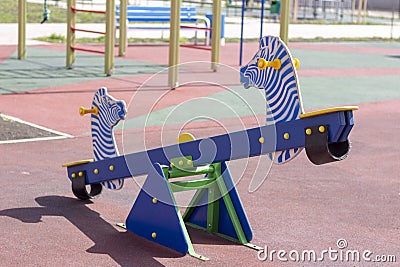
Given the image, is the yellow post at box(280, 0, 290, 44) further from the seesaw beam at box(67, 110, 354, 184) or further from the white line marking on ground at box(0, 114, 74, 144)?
the seesaw beam at box(67, 110, 354, 184)

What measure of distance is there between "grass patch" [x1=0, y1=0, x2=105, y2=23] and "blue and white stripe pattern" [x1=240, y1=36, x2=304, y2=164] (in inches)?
702

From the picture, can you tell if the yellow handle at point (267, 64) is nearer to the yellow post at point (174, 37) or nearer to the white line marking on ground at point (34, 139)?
the white line marking on ground at point (34, 139)

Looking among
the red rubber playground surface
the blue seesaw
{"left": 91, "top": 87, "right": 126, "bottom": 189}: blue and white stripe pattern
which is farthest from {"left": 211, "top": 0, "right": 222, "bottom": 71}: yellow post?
the blue seesaw

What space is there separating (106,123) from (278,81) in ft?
5.58

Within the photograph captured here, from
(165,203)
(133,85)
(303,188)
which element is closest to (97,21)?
(133,85)

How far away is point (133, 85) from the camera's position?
40.7 ft

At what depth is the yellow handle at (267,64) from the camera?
4.93 m

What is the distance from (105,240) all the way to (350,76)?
35.0 feet

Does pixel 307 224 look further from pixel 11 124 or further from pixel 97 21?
pixel 97 21

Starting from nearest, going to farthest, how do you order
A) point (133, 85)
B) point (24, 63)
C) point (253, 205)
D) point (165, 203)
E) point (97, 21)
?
point (165, 203) < point (253, 205) < point (133, 85) < point (24, 63) < point (97, 21)

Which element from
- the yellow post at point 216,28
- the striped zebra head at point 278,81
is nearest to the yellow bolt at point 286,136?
the striped zebra head at point 278,81

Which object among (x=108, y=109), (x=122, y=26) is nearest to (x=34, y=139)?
(x=108, y=109)

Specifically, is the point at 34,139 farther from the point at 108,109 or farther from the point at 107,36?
the point at 107,36

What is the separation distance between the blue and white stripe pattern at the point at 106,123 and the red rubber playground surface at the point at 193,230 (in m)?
0.39
